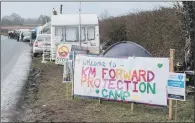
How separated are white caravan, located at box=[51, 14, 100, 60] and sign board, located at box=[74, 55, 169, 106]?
1371 cm

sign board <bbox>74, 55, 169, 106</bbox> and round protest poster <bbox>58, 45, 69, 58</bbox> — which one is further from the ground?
round protest poster <bbox>58, 45, 69, 58</bbox>

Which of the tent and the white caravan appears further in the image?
the white caravan

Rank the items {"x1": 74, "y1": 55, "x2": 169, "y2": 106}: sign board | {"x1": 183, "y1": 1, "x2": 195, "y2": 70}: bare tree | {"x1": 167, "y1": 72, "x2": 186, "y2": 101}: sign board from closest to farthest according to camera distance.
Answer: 1. {"x1": 167, "y1": 72, "x2": 186, "y2": 101}: sign board
2. {"x1": 74, "y1": 55, "x2": 169, "y2": 106}: sign board
3. {"x1": 183, "y1": 1, "x2": 195, "y2": 70}: bare tree

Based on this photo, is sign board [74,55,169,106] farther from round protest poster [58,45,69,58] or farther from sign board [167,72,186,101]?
round protest poster [58,45,69,58]

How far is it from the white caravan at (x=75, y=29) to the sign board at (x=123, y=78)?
13.7 m

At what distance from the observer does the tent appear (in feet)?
37.1

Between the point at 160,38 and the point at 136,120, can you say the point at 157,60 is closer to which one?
the point at 136,120

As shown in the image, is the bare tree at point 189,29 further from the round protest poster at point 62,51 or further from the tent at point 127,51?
the round protest poster at point 62,51

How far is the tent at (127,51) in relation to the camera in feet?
37.1

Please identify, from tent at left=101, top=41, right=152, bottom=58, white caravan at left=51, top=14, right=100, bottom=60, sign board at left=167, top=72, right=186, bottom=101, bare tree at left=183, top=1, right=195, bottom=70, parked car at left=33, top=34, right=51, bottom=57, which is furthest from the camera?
parked car at left=33, top=34, right=51, bottom=57

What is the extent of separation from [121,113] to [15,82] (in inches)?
259

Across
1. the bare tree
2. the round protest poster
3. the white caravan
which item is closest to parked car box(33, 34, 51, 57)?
the white caravan

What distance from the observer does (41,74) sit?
16562mm

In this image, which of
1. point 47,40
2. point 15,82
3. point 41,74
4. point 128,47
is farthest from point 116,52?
point 47,40
